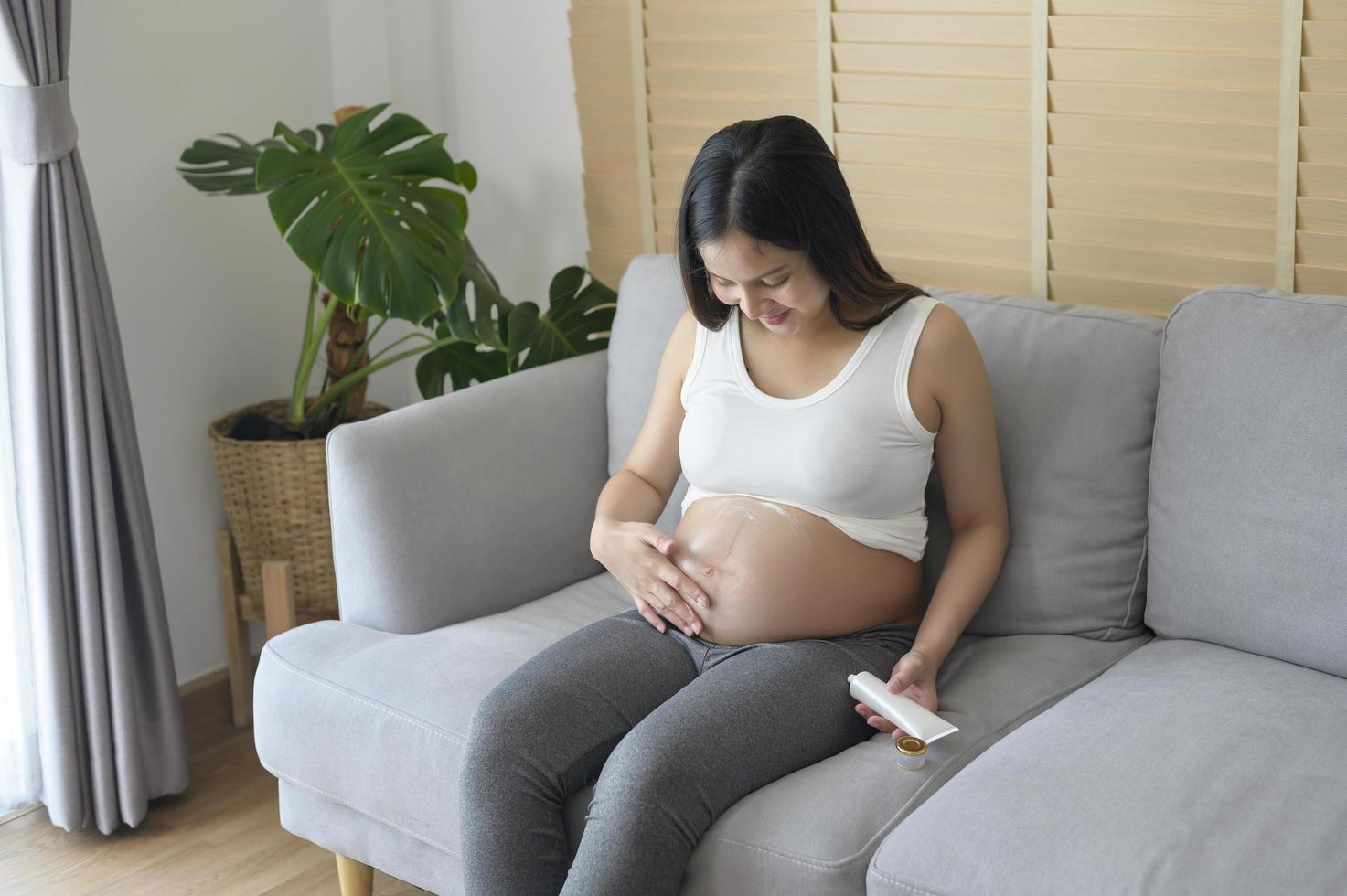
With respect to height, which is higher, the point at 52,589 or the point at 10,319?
the point at 10,319

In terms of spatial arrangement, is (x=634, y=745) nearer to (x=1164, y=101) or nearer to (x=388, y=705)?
(x=388, y=705)

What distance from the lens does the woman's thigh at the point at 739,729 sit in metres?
1.41

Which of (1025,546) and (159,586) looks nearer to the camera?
(1025,546)

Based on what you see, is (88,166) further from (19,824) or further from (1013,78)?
(1013,78)

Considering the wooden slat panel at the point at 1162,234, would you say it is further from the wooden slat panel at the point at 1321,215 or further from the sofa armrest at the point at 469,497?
the sofa armrest at the point at 469,497

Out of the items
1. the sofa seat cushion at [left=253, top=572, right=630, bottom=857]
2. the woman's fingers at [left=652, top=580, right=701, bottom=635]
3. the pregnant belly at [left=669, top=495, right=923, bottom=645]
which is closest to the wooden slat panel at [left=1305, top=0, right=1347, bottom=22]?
Result: the pregnant belly at [left=669, top=495, right=923, bottom=645]

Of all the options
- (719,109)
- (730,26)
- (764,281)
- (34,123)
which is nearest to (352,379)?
(34,123)

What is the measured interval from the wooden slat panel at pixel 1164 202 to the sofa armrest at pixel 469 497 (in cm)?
80

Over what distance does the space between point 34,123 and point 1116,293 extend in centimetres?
170

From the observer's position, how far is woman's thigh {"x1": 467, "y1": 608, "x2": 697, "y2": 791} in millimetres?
1514

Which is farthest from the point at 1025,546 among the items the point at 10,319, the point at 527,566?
the point at 10,319

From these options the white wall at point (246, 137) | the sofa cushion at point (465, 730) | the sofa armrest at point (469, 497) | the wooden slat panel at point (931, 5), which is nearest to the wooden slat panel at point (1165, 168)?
the wooden slat panel at point (931, 5)

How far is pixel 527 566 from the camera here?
2092mm

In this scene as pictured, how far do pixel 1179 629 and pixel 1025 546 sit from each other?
0.22 meters
